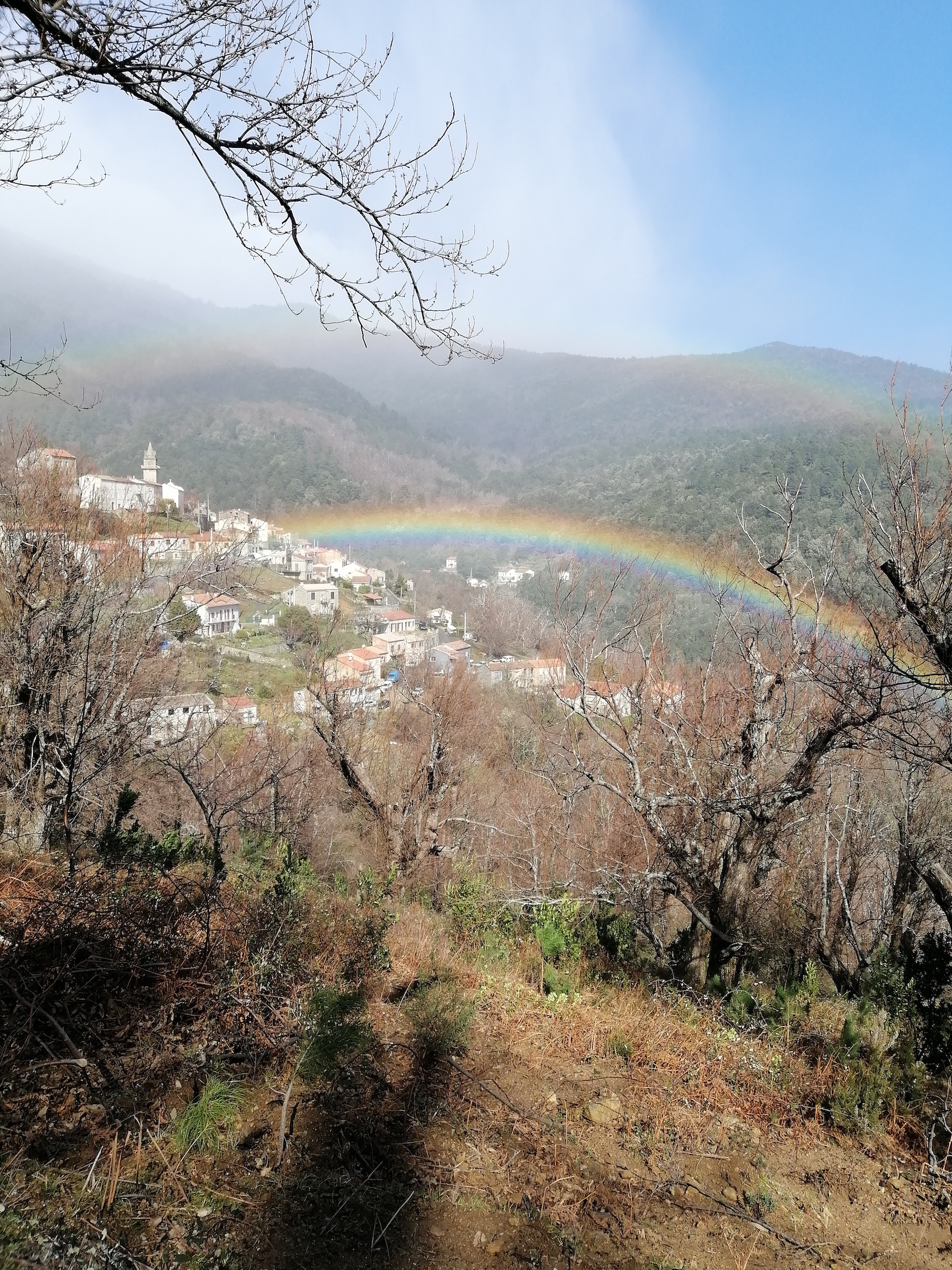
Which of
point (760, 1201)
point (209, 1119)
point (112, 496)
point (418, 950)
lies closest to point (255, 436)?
point (112, 496)

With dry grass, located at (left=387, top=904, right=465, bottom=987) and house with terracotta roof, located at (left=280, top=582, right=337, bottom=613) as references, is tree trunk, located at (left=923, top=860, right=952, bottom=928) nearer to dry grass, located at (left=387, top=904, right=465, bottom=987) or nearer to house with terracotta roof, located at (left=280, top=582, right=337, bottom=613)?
dry grass, located at (left=387, top=904, right=465, bottom=987)

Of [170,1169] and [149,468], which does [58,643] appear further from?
[149,468]

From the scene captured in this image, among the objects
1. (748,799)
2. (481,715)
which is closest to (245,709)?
(481,715)

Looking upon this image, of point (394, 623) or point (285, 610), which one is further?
point (394, 623)

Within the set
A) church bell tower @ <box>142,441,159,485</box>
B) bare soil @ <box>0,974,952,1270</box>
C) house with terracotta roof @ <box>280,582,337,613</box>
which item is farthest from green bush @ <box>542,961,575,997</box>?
church bell tower @ <box>142,441,159,485</box>

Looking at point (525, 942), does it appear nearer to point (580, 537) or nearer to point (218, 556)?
point (218, 556)
